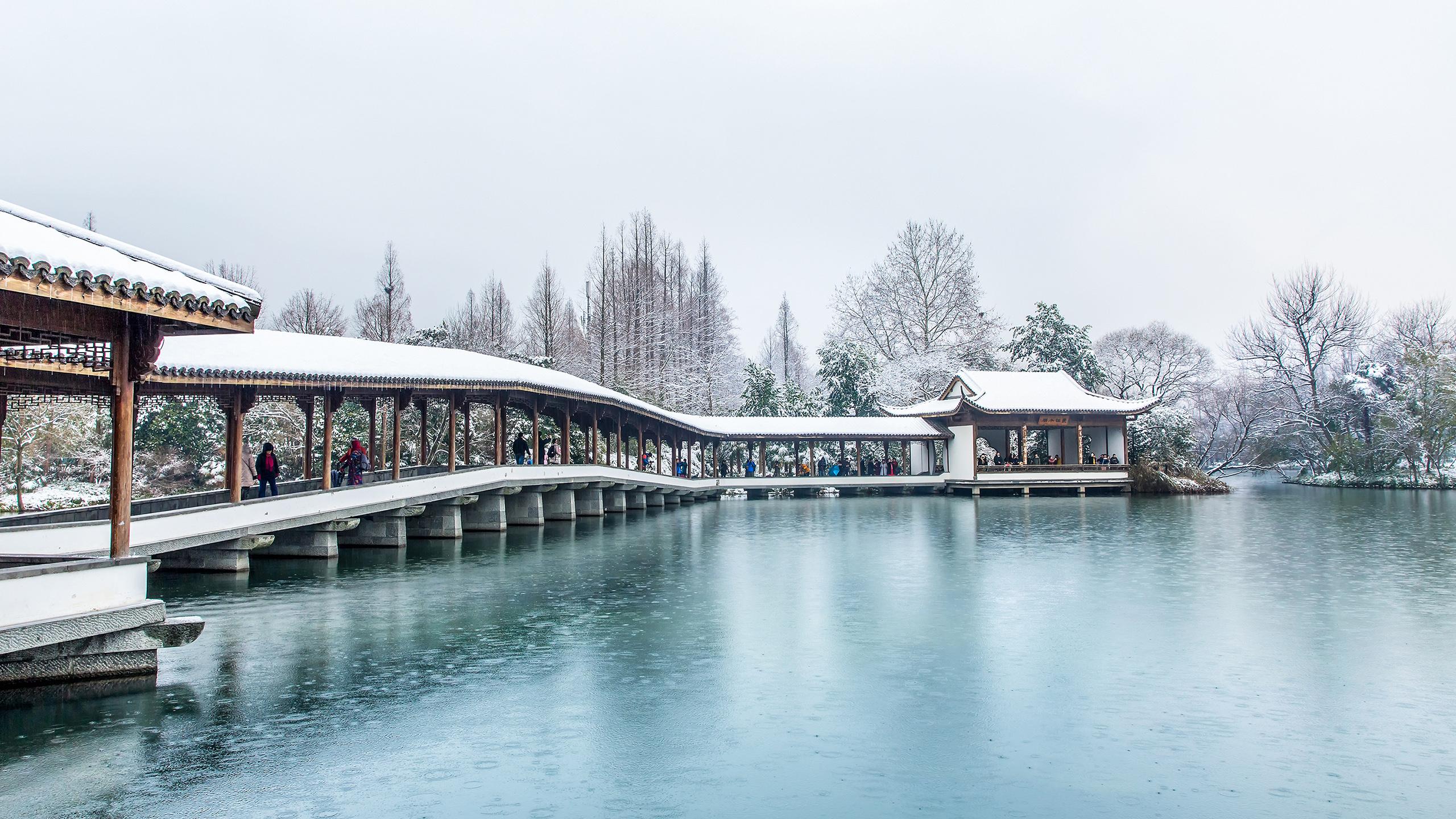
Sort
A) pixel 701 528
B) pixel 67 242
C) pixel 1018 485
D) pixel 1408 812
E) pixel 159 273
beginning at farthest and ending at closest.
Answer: pixel 1018 485 → pixel 701 528 → pixel 159 273 → pixel 67 242 → pixel 1408 812

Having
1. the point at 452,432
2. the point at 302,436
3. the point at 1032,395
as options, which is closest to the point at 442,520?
the point at 452,432

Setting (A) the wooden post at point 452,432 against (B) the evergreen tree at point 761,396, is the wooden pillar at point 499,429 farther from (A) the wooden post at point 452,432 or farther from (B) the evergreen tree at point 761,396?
(B) the evergreen tree at point 761,396

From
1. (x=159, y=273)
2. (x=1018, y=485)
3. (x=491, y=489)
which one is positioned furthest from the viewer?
(x=1018, y=485)

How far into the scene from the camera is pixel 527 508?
23.8 meters

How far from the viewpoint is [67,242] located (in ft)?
22.1

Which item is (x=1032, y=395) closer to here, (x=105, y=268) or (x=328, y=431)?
(x=328, y=431)

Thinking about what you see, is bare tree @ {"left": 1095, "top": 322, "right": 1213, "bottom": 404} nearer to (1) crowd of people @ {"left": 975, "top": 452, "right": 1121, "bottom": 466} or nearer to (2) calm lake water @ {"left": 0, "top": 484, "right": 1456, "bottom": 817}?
(1) crowd of people @ {"left": 975, "top": 452, "right": 1121, "bottom": 466}

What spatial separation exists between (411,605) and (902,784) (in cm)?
782

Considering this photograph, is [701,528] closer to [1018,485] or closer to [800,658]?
[800,658]

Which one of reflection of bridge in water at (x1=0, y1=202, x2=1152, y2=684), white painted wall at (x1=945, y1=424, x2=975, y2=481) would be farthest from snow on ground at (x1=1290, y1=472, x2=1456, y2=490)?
white painted wall at (x1=945, y1=424, x2=975, y2=481)

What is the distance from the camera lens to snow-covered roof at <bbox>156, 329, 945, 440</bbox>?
1359 cm

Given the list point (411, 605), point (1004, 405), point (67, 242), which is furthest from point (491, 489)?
point (1004, 405)

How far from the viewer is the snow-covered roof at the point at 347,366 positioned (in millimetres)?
13594

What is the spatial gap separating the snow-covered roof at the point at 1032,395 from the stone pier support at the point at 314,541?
26.8 meters
